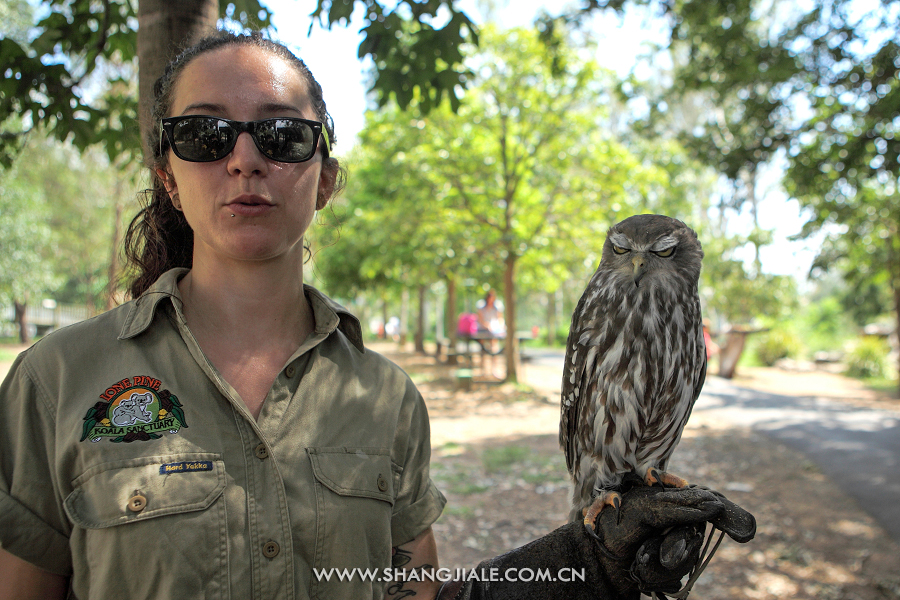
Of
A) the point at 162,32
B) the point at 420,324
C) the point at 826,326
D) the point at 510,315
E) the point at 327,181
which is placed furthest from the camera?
the point at 826,326

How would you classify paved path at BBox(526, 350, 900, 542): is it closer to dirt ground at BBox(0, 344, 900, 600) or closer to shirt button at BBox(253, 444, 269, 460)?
dirt ground at BBox(0, 344, 900, 600)

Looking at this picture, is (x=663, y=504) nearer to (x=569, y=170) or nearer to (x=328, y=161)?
(x=328, y=161)

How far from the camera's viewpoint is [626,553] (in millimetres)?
1806

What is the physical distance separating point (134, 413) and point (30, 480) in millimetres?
241

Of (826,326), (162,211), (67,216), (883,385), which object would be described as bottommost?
(883,385)

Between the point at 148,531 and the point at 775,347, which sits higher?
the point at 148,531

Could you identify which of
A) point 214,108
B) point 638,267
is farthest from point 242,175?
point 638,267

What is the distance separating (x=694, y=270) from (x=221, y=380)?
1.70 m

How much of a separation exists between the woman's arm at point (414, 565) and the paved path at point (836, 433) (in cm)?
564

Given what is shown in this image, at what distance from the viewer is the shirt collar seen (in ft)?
4.72

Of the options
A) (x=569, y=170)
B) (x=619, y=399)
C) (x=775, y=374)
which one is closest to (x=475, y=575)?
(x=619, y=399)

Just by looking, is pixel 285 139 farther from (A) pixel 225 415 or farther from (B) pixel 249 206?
(A) pixel 225 415

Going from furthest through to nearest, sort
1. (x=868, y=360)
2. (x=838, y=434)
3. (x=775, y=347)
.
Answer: (x=775, y=347)
(x=868, y=360)
(x=838, y=434)

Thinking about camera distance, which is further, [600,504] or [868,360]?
[868,360]
